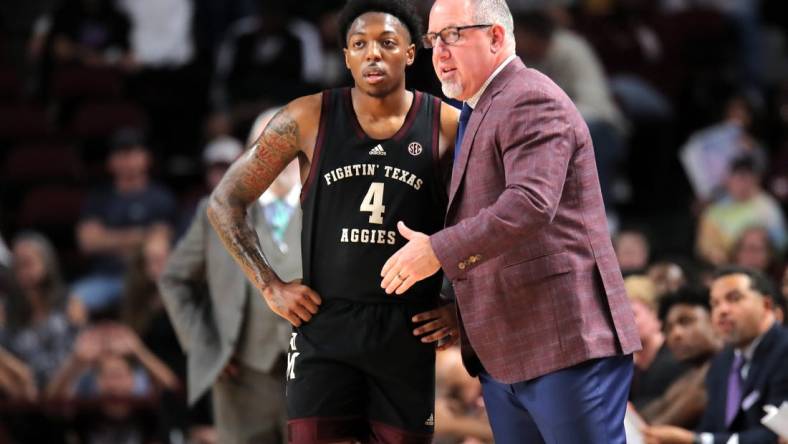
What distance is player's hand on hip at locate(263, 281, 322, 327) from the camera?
463cm

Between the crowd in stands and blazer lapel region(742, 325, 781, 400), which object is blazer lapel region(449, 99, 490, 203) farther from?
the crowd in stands

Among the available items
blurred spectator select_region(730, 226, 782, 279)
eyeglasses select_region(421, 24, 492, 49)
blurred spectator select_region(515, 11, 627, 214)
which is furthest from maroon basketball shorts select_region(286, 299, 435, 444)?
blurred spectator select_region(730, 226, 782, 279)

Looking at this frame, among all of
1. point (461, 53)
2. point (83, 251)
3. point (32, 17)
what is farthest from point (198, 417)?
point (32, 17)

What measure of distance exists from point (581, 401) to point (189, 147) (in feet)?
27.7

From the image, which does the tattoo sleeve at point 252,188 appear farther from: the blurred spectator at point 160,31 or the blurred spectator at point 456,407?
the blurred spectator at point 160,31

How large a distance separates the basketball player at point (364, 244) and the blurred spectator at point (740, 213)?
6066 millimetres

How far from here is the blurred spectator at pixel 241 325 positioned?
6.09 metres

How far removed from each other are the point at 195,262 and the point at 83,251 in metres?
4.73

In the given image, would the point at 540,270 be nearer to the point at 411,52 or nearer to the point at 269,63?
the point at 411,52

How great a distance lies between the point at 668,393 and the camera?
22.8 ft

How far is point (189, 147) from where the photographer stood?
1214 cm

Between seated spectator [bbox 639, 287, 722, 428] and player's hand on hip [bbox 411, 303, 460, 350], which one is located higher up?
player's hand on hip [bbox 411, 303, 460, 350]

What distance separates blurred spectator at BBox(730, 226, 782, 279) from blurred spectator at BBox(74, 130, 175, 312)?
4.20 m

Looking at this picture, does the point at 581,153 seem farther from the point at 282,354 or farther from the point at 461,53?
the point at 282,354
